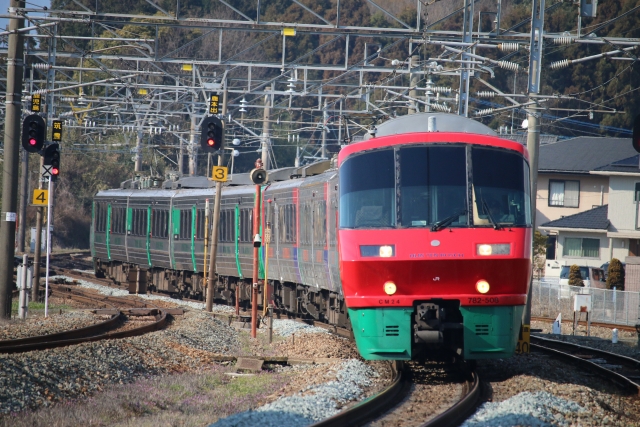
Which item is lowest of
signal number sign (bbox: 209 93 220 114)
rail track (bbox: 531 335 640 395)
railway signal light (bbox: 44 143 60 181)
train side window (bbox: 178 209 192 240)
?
rail track (bbox: 531 335 640 395)

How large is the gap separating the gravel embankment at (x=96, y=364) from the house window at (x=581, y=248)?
26.8 m

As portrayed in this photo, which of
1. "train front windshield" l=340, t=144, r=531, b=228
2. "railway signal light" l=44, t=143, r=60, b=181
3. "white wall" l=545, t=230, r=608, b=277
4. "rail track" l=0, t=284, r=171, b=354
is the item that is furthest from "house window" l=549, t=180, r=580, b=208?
"train front windshield" l=340, t=144, r=531, b=228

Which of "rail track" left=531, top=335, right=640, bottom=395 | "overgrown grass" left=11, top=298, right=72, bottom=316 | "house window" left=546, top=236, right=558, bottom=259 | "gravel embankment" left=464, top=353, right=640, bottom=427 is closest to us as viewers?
"gravel embankment" left=464, top=353, right=640, bottom=427

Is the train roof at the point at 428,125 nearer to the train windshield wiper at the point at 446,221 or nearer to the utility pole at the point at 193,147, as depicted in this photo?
the train windshield wiper at the point at 446,221

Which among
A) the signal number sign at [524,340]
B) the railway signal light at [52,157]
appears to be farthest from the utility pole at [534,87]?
the railway signal light at [52,157]

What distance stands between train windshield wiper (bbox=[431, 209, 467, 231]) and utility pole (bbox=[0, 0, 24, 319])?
9467mm

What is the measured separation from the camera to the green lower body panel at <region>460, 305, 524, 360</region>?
33.8 ft

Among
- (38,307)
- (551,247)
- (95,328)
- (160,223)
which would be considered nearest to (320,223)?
(95,328)

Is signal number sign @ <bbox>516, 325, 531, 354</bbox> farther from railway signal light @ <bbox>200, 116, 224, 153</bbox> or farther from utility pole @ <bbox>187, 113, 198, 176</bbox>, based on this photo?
utility pole @ <bbox>187, 113, 198, 176</bbox>

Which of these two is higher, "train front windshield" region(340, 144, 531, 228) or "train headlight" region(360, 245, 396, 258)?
"train front windshield" region(340, 144, 531, 228)

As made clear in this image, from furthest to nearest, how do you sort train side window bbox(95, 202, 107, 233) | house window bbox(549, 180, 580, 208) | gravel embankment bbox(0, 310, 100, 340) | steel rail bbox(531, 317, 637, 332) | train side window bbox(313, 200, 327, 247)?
house window bbox(549, 180, 580, 208) → train side window bbox(95, 202, 107, 233) → steel rail bbox(531, 317, 637, 332) → train side window bbox(313, 200, 327, 247) → gravel embankment bbox(0, 310, 100, 340)

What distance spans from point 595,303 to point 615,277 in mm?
6165

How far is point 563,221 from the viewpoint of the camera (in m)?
39.8

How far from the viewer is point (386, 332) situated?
1036 cm
